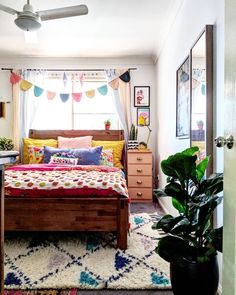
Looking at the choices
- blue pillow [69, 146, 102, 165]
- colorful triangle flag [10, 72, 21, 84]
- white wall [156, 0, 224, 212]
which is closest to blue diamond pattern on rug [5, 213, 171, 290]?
white wall [156, 0, 224, 212]

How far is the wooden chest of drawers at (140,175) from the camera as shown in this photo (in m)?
4.31

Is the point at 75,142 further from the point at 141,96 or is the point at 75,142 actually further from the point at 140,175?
the point at 141,96

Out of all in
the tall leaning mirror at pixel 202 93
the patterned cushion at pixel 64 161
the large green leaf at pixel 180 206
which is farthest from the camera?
the patterned cushion at pixel 64 161

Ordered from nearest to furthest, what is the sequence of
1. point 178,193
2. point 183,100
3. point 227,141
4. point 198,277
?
point 227,141 → point 198,277 → point 178,193 → point 183,100

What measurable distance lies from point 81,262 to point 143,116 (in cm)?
324

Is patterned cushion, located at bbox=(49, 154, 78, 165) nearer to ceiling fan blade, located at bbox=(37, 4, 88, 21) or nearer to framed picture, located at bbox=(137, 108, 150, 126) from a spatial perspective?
framed picture, located at bbox=(137, 108, 150, 126)

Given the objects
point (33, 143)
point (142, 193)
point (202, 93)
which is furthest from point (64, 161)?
point (202, 93)

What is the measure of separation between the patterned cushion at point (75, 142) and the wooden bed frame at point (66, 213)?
2.03m

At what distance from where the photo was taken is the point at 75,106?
4953 millimetres

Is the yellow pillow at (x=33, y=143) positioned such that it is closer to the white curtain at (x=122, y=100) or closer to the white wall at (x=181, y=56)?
the white curtain at (x=122, y=100)

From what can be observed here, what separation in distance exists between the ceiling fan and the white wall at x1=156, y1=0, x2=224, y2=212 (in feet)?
3.29

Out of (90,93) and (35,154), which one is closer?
(35,154)

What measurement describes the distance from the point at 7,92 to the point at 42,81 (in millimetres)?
677

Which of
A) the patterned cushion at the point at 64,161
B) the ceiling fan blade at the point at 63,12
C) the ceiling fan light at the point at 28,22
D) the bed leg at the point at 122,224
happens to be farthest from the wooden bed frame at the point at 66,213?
the ceiling fan blade at the point at 63,12
